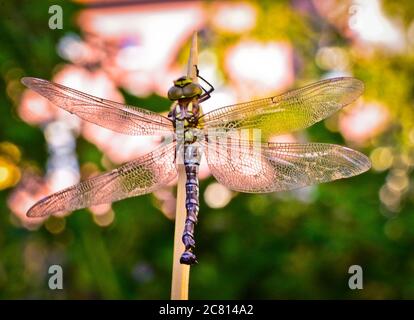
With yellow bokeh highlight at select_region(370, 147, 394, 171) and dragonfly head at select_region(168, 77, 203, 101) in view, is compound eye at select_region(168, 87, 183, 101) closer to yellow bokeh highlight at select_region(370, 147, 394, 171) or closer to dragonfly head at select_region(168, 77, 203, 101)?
dragonfly head at select_region(168, 77, 203, 101)

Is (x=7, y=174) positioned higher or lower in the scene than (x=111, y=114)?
higher

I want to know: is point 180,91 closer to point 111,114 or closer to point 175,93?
point 175,93

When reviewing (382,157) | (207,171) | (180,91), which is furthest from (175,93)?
(382,157)

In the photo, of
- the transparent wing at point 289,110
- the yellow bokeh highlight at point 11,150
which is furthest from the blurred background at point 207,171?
the transparent wing at point 289,110

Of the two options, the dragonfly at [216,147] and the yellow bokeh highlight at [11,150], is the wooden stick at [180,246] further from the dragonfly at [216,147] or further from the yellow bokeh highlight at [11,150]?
the yellow bokeh highlight at [11,150]

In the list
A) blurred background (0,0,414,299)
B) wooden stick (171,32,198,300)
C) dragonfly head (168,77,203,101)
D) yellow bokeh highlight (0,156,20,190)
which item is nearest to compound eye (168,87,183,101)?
dragonfly head (168,77,203,101)
